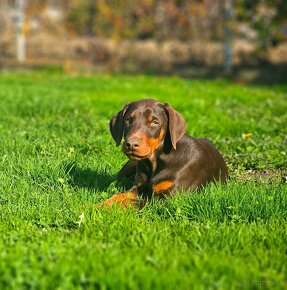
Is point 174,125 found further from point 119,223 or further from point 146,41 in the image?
point 146,41

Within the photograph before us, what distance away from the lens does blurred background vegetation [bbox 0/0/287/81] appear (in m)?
23.0

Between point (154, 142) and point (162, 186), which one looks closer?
point (154, 142)

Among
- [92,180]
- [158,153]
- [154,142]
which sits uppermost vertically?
[154,142]

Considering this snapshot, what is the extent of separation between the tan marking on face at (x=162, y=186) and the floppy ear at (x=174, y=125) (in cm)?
33

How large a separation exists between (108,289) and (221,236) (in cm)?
110

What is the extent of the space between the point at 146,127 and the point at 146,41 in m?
22.7

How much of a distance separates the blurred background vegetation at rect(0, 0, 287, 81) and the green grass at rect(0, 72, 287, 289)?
14945 mm

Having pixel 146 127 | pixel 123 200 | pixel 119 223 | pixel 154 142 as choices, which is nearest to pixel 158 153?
pixel 154 142

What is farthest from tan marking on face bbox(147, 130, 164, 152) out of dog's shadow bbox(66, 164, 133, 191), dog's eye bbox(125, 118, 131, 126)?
dog's shadow bbox(66, 164, 133, 191)

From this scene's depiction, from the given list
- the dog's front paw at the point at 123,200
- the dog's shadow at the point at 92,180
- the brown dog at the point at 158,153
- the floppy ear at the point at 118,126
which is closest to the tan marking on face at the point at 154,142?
the brown dog at the point at 158,153

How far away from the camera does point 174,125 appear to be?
5.13 meters

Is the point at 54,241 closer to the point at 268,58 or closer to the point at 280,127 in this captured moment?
the point at 280,127

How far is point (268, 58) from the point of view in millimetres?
23078

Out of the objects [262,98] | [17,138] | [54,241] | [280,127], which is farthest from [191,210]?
[262,98]
